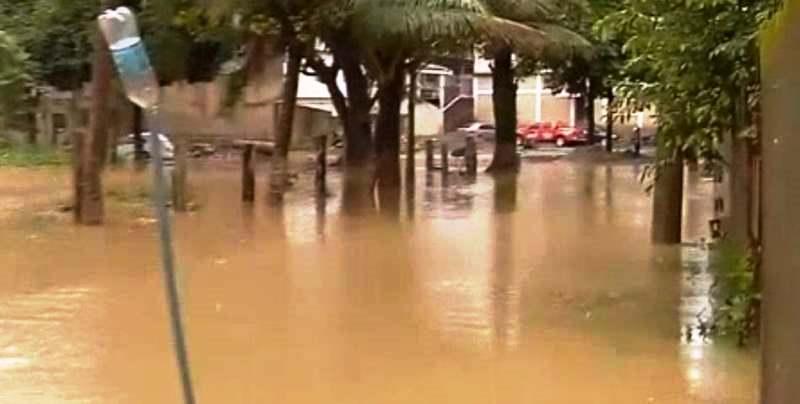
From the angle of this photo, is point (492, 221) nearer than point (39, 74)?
Yes

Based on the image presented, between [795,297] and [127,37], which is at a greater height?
[127,37]

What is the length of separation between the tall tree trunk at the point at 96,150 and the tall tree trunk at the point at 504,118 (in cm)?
1669

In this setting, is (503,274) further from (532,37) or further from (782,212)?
(532,37)

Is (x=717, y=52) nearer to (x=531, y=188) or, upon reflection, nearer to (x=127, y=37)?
(x=127, y=37)

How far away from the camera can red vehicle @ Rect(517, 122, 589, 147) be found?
172ft

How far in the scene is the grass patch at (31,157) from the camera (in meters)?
36.3

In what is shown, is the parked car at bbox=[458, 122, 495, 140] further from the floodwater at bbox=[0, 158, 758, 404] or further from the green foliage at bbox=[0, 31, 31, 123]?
the floodwater at bbox=[0, 158, 758, 404]

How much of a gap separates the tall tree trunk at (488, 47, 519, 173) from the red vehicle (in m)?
14.1

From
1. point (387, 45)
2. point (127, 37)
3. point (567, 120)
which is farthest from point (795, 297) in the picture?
point (567, 120)

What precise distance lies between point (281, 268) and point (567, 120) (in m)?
46.3

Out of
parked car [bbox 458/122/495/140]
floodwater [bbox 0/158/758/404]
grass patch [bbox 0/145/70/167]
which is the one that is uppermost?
floodwater [bbox 0/158/758/404]

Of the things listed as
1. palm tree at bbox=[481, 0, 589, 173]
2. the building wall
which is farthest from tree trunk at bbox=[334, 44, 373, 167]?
the building wall

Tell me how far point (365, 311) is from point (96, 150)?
347 inches

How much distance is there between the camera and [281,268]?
1586 centimetres
